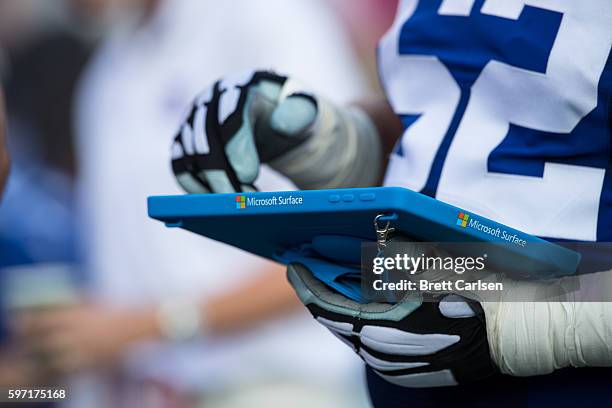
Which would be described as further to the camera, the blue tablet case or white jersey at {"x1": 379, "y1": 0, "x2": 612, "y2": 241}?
white jersey at {"x1": 379, "y1": 0, "x2": 612, "y2": 241}

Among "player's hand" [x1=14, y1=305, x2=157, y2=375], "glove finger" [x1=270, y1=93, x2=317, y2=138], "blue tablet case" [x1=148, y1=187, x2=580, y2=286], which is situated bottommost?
"player's hand" [x1=14, y1=305, x2=157, y2=375]

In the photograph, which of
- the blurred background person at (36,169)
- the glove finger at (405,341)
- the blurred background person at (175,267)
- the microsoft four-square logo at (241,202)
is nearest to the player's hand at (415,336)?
the glove finger at (405,341)

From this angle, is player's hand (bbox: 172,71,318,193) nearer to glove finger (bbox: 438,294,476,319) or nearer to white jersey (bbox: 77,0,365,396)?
glove finger (bbox: 438,294,476,319)

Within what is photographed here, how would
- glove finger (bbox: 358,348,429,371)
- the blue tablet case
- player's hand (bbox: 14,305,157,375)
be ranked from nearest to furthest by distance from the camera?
the blue tablet case
glove finger (bbox: 358,348,429,371)
player's hand (bbox: 14,305,157,375)

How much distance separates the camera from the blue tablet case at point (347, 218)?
0.92 m

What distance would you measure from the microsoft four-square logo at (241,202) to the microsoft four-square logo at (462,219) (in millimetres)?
207

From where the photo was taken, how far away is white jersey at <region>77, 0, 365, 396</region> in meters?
2.31

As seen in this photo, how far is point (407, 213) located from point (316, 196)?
88 mm

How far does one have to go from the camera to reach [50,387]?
7.50 feet

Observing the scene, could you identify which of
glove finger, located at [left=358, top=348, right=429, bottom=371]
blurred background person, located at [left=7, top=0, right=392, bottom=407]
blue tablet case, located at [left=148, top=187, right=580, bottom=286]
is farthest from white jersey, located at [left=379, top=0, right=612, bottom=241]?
blurred background person, located at [left=7, top=0, right=392, bottom=407]

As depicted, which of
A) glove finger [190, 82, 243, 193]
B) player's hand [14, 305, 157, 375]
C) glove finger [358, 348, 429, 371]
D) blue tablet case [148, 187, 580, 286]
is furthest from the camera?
player's hand [14, 305, 157, 375]

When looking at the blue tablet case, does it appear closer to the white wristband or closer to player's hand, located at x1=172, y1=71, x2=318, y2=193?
player's hand, located at x1=172, y1=71, x2=318, y2=193

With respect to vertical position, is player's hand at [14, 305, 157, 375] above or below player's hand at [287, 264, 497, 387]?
below

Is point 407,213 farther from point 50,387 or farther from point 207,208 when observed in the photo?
point 50,387
